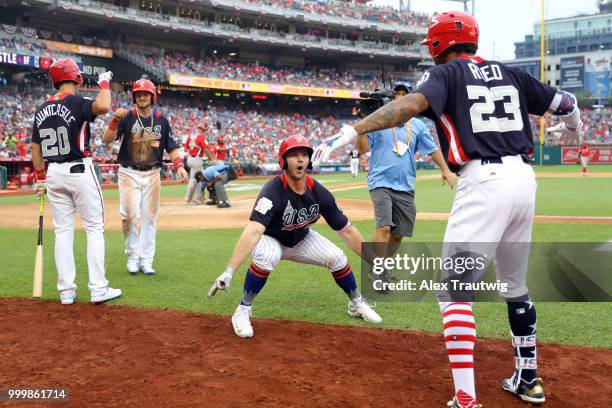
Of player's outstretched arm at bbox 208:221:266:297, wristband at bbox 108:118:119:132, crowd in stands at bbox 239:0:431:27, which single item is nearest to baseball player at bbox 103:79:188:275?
wristband at bbox 108:118:119:132

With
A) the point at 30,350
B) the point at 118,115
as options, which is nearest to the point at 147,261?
the point at 118,115

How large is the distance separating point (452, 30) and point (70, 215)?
4286 millimetres

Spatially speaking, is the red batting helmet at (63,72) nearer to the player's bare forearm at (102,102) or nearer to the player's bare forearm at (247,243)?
the player's bare forearm at (102,102)

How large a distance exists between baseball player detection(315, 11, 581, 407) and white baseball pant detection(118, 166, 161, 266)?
4653mm

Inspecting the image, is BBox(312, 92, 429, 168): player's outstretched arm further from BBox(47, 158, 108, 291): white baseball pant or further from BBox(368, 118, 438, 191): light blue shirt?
BBox(47, 158, 108, 291): white baseball pant

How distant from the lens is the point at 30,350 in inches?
166

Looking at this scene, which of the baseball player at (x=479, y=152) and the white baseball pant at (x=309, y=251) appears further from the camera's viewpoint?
the white baseball pant at (x=309, y=251)

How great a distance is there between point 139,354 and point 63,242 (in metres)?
2.10

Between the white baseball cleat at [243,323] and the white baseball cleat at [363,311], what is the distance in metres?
1.00

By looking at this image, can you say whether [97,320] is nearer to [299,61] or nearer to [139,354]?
[139,354]

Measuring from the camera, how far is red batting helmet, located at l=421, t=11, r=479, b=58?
129 inches

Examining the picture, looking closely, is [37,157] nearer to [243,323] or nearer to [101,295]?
[101,295]

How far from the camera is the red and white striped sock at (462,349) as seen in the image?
3000mm

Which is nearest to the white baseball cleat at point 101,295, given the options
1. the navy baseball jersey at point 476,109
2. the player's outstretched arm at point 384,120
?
the player's outstretched arm at point 384,120
